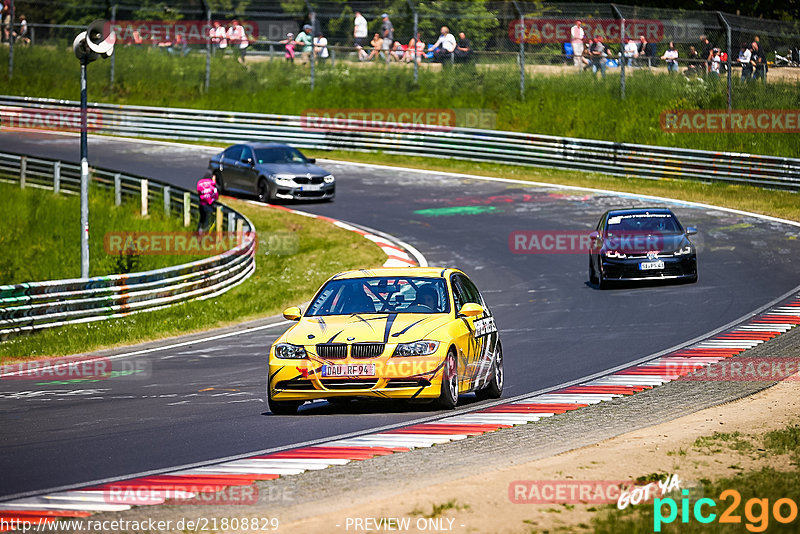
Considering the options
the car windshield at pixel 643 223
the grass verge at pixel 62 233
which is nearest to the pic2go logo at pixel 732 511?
the car windshield at pixel 643 223

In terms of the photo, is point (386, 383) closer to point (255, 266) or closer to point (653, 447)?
point (653, 447)

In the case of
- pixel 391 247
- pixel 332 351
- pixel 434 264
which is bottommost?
pixel 391 247

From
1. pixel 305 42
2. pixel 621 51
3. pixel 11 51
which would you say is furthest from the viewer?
pixel 11 51

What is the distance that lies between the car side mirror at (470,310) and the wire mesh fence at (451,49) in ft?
82.5

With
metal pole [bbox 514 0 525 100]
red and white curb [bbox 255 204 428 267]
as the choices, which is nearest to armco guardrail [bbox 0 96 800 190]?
metal pole [bbox 514 0 525 100]

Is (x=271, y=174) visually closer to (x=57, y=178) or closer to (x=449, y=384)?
(x=57, y=178)

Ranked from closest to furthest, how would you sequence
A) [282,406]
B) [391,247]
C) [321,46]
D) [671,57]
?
[282,406], [391,247], [671,57], [321,46]

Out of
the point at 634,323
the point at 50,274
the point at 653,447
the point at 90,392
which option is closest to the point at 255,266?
the point at 50,274

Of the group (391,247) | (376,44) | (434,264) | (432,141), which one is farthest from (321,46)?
(434,264)

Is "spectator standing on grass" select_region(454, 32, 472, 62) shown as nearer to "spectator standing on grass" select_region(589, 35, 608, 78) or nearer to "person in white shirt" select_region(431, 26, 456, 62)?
"person in white shirt" select_region(431, 26, 456, 62)

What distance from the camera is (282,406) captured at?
39.1 ft

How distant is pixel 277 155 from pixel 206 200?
6412 mm

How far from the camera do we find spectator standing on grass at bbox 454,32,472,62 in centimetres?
4036

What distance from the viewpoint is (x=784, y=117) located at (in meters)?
36.6
